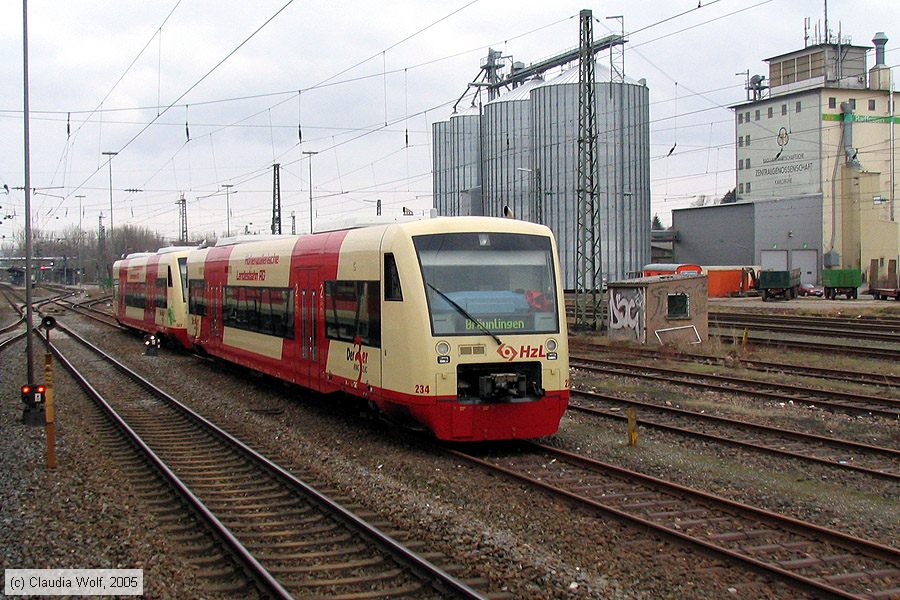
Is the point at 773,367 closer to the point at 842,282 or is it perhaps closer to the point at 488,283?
the point at 488,283

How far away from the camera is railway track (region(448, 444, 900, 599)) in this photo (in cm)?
714

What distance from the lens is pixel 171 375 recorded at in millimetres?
23906

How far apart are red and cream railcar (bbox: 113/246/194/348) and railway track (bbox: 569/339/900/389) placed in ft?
41.2

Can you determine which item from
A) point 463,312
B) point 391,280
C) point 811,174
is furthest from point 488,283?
point 811,174

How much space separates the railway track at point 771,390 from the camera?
52.0 ft

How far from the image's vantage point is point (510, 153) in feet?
225

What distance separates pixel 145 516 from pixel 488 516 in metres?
3.54

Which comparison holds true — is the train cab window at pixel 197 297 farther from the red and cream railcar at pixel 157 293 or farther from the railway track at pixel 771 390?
the railway track at pixel 771 390

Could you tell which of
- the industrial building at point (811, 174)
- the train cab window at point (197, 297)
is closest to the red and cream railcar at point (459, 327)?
the train cab window at point (197, 297)

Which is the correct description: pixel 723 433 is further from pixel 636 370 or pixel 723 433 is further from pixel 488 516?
pixel 636 370

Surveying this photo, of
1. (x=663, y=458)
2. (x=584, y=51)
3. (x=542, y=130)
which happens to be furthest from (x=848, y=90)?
(x=663, y=458)

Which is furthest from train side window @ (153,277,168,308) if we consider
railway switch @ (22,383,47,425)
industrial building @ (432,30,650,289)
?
industrial building @ (432,30,650,289)

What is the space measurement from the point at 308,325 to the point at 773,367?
12075 millimetres

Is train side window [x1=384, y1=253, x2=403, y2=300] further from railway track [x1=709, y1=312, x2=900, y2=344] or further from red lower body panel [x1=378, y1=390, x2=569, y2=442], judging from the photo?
railway track [x1=709, y1=312, x2=900, y2=344]
